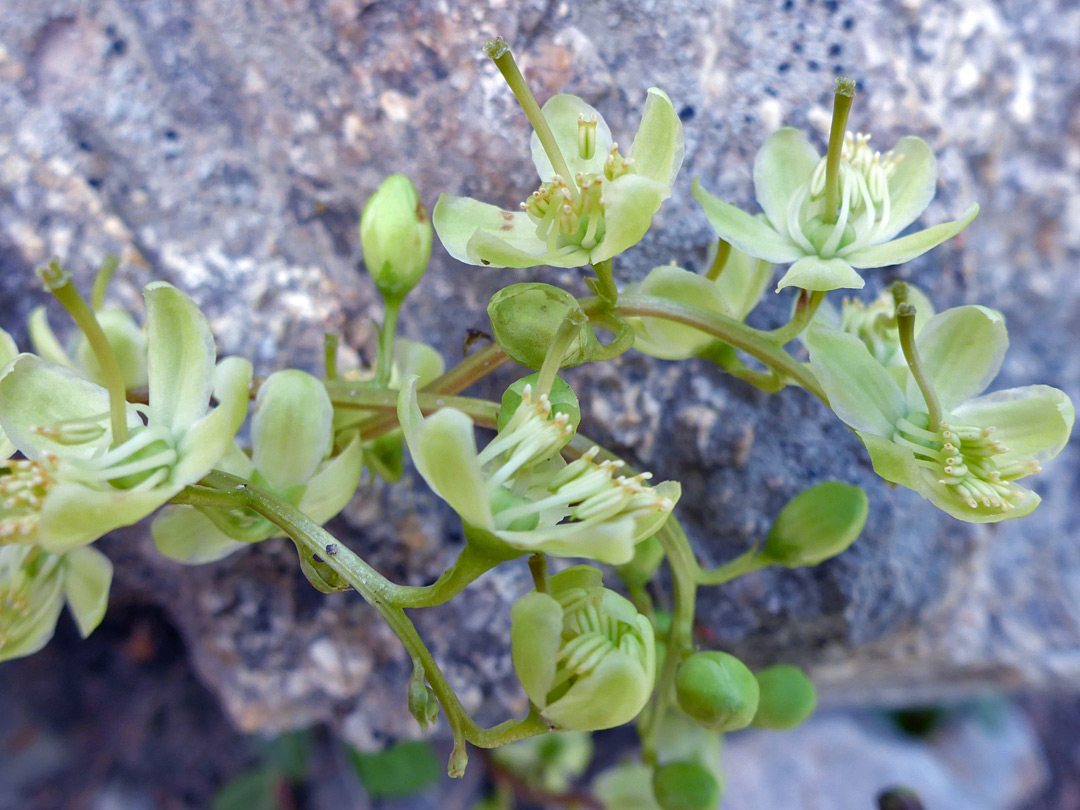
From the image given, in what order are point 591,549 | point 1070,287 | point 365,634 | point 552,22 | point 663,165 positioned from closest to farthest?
1. point 591,549
2. point 663,165
3. point 552,22
4. point 365,634
5. point 1070,287

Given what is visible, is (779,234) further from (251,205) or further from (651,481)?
(251,205)

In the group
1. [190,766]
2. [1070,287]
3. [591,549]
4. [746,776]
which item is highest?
[591,549]

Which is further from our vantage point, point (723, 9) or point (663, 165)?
point (723, 9)

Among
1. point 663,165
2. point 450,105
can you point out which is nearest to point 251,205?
point 450,105

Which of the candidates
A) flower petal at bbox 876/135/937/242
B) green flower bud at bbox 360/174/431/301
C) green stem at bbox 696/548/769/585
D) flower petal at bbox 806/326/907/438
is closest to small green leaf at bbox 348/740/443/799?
green stem at bbox 696/548/769/585

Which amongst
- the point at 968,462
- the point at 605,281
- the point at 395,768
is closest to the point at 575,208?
the point at 605,281

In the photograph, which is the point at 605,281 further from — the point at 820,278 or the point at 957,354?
the point at 957,354

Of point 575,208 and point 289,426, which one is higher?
point 575,208

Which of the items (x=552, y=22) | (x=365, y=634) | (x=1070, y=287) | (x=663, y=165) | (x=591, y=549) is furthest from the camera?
(x=1070, y=287)
